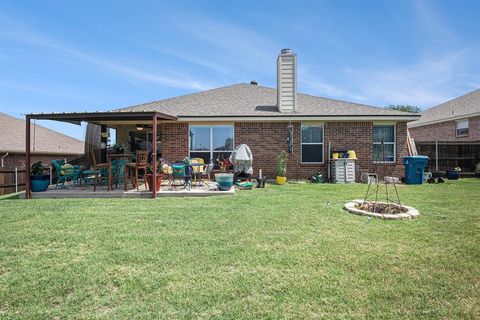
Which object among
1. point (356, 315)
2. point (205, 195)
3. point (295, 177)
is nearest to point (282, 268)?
point (356, 315)

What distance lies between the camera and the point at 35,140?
18266 millimetres

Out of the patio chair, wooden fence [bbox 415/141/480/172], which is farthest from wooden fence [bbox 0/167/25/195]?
wooden fence [bbox 415/141/480/172]

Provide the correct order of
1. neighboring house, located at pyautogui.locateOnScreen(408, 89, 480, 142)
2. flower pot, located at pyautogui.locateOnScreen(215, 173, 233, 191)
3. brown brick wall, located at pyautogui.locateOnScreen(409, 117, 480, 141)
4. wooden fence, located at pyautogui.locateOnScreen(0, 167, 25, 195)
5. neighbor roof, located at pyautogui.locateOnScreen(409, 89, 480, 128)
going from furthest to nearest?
neighbor roof, located at pyautogui.locateOnScreen(409, 89, 480, 128) → neighboring house, located at pyautogui.locateOnScreen(408, 89, 480, 142) → brown brick wall, located at pyautogui.locateOnScreen(409, 117, 480, 141) → wooden fence, located at pyautogui.locateOnScreen(0, 167, 25, 195) → flower pot, located at pyautogui.locateOnScreen(215, 173, 233, 191)

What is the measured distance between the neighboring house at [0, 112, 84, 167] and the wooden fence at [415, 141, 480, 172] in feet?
66.1

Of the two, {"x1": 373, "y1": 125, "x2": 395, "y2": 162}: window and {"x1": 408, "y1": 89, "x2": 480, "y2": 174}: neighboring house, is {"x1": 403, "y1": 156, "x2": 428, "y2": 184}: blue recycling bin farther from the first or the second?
{"x1": 408, "y1": 89, "x2": 480, "y2": 174}: neighboring house

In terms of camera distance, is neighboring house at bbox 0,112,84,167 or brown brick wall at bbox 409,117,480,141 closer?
neighboring house at bbox 0,112,84,167

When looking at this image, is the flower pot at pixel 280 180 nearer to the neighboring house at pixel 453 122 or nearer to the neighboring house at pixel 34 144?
the neighboring house at pixel 34 144

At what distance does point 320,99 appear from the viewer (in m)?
14.9

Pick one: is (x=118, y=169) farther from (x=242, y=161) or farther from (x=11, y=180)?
(x=11, y=180)

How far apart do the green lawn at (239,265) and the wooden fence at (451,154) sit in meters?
11.1

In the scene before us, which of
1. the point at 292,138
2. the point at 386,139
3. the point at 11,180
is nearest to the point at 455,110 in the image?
the point at 386,139

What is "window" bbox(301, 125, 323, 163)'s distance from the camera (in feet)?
41.2

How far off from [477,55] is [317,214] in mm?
17200

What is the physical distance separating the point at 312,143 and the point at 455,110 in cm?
1457
